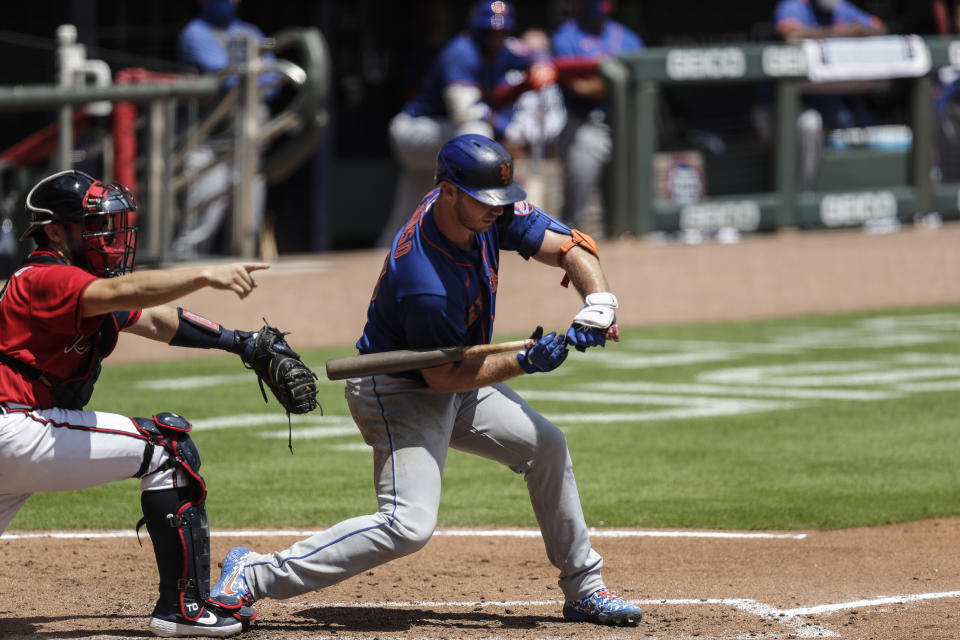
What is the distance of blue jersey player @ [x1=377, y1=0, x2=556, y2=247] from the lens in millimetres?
12453

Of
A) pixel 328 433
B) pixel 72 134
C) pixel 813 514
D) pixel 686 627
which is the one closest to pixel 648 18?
pixel 72 134

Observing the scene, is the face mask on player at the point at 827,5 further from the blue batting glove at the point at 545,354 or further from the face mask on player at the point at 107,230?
the face mask on player at the point at 107,230

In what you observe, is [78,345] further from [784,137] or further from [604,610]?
[784,137]

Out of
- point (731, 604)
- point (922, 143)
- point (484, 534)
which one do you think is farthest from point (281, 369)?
point (922, 143)

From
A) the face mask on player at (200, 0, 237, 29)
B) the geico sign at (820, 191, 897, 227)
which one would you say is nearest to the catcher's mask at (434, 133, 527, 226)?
the face mask on player at (200, 0, 237, 29)

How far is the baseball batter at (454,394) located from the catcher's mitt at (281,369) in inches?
7.8

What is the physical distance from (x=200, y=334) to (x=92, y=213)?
0.58 metres

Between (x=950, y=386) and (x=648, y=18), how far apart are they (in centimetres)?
955

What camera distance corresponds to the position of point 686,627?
4.99 metres

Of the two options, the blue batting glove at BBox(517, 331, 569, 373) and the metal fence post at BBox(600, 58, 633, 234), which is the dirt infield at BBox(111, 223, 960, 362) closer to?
the metal fence post at BBox(600, 58, 633, 234)

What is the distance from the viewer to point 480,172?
4715mm

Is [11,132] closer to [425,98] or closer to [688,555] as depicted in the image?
[425,98]

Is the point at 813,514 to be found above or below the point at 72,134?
below

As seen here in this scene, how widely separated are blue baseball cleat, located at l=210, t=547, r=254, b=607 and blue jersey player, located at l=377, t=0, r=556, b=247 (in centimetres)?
771
